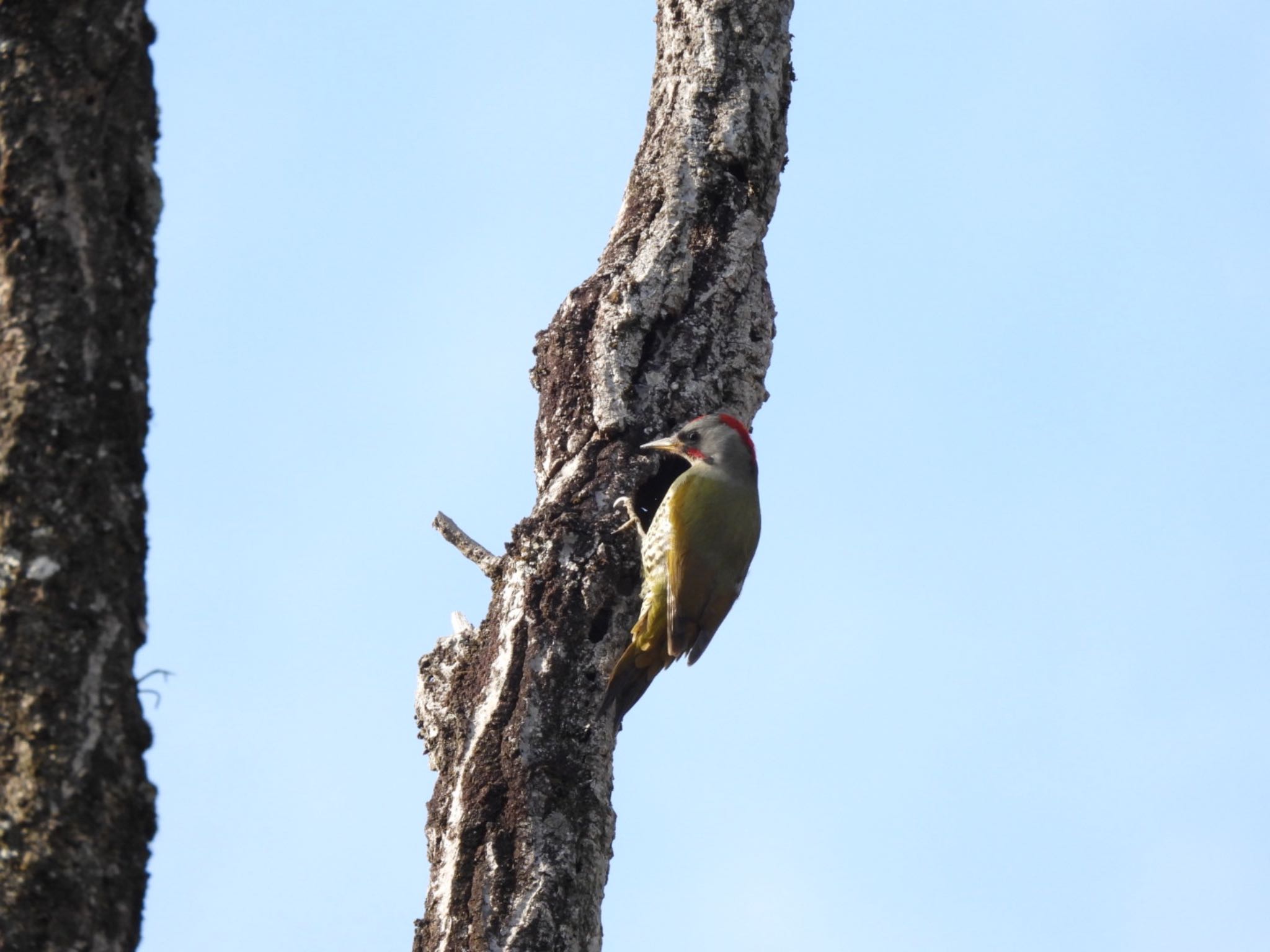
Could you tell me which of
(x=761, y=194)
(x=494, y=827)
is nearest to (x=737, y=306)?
(x=761, y=194)

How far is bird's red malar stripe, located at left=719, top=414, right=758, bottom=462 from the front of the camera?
5320 millimetres

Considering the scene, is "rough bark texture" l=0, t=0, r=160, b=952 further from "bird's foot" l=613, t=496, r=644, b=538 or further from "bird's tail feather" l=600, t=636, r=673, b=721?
"bird's foot" l=613, t=496, r=644, b=538

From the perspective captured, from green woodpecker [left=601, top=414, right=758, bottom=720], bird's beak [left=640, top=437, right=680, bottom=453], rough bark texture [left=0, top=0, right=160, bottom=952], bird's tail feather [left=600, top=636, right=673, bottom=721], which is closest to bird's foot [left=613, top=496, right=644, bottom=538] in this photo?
green woodpecker [left=601, top=414, right=758, bottom=720]

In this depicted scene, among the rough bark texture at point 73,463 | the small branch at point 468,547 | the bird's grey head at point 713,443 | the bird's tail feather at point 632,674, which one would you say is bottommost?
the rough bark texture at point 73,463

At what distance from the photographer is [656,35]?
5801mm

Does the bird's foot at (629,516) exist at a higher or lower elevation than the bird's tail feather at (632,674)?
higher

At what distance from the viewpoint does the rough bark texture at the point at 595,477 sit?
4191 mm

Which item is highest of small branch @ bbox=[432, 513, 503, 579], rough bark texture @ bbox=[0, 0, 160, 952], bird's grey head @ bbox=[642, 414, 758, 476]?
bird's grey head @ bbox=[642, 414, 758, 476]

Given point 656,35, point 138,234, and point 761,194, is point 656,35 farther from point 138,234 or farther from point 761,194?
point 138,234

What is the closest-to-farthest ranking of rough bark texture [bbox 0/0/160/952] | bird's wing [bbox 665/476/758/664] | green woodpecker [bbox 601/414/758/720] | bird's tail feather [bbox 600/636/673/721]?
1. rough bark texture [bbox 0/0/160/952]
2. bird's tail feather [bbox 600/636/673/721]
3. green woodpecker [bbox 601/414/758/720]
4. bird's wing [bbox 665/476/758/664]

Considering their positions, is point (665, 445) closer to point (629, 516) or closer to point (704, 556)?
point (629, 516)

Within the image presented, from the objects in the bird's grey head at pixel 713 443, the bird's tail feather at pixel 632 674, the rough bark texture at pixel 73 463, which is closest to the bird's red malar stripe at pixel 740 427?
the bird's grey head at pixel 713 443

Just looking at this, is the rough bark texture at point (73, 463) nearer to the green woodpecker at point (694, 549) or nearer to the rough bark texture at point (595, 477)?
the rough bark texture at point (595, 477)

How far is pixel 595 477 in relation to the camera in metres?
4.97
